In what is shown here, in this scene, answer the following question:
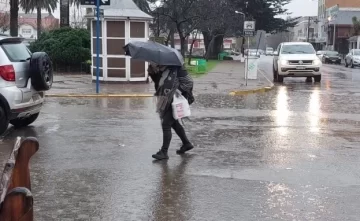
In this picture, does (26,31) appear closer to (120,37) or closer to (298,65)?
(298,65)

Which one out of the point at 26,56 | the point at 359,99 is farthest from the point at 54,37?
the point at 26,56

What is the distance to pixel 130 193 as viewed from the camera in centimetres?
588

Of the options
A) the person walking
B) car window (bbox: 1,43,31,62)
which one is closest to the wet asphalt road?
the person walking

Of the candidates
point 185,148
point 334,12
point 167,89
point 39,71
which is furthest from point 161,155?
point 334,12

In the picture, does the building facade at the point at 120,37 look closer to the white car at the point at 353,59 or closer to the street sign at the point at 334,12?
the white car at the point at 353,59

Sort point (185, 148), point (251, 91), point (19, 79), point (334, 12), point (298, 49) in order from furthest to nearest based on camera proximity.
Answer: point (334, 12) < point (298, 49) < point (251, 91) < point (19, 79) < point (185, 148)

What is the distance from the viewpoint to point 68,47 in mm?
24078

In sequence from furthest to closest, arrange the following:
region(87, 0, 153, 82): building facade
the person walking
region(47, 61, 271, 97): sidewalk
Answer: region(87, 0, 153, 82): building facade → region(47, 61, 271, 97): sidewalk → the person walking

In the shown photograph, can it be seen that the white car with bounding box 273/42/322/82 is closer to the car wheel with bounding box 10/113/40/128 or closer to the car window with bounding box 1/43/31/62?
the car wheel with bounding box 10/113/40/128

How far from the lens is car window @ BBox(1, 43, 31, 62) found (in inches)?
347

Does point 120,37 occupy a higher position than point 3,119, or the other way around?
point 120,37

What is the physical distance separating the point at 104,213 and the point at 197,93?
38.9 feet

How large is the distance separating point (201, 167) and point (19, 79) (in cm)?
369

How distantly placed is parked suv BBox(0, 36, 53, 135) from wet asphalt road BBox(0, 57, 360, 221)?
52 centimetres
